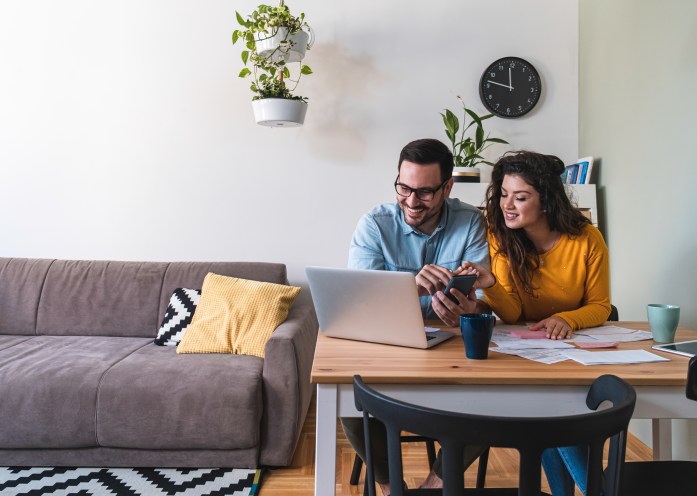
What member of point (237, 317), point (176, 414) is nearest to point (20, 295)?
point (237, 317)

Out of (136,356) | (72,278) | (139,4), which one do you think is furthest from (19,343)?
(139,4)

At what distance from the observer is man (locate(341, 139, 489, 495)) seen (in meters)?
1.95

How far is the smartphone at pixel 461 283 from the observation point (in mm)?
1552

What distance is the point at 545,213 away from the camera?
2.00m

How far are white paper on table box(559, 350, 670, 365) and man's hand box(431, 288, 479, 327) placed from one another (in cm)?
32

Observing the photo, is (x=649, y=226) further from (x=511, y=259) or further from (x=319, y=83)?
(x=319, y=83)

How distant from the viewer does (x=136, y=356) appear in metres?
2.56

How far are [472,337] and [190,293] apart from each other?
1.92m

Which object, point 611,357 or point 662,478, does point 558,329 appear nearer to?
point 611,357

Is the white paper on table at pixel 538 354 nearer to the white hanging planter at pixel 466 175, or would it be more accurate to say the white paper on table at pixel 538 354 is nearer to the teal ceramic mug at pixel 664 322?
the teal ceramic mug at pixel 664 322

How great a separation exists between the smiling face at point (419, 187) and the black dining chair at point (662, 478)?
3.08 ft

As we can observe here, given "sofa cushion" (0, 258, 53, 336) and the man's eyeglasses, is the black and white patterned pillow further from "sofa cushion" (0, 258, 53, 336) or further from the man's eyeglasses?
the man's eyeglasses

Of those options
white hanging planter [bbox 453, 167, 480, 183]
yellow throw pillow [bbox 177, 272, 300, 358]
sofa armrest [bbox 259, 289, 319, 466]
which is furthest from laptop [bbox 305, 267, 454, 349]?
white hanging planter [bbox 453, 167, 480, 183]

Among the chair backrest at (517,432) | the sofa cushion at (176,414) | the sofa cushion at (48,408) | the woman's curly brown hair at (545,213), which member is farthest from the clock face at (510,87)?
the chair backrest at (517,432)
